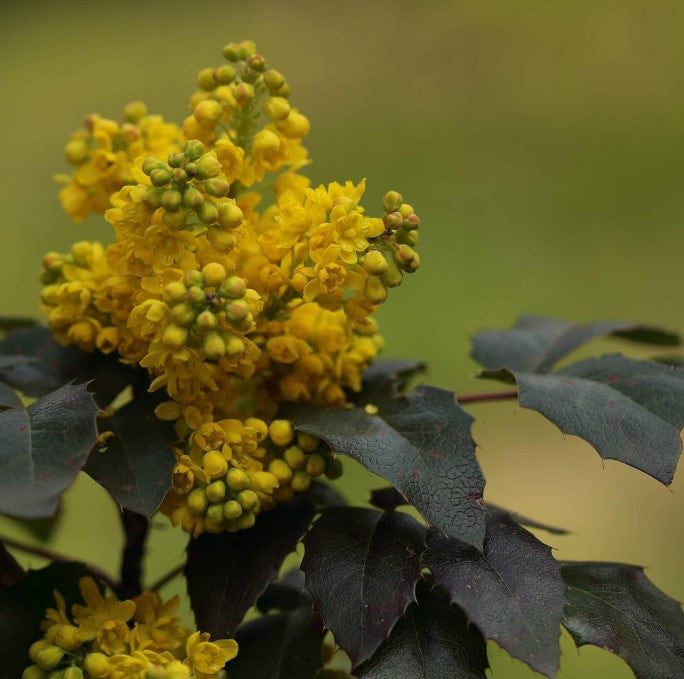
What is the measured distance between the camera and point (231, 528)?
62 centimetres

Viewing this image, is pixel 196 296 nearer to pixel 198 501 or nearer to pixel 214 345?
pixel 214 345

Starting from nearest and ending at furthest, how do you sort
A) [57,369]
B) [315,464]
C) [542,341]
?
[315,464], [57,369], [542,341]

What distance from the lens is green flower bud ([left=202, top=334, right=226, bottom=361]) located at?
0.57 meters

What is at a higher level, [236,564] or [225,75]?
Answer: [225,75]

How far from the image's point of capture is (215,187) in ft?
1.94

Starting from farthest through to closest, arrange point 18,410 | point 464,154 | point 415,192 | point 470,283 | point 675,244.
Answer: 1. point 464,154
2. point 415,192
3. point 675,244
4. point 470,283
5. point 18,410

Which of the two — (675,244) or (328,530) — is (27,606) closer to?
(328,530)

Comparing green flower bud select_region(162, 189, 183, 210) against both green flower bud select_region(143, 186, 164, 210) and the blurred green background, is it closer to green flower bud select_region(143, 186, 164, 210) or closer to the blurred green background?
green flower bud select_region(143, 186, 164, 210)

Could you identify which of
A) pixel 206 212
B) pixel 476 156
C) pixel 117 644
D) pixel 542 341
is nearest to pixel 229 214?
pixel 206 212

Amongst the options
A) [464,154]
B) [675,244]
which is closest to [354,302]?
[675,244]

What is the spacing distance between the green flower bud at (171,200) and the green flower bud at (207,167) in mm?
19

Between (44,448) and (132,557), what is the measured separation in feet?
0.79

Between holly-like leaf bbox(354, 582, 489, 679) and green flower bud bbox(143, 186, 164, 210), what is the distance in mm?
303

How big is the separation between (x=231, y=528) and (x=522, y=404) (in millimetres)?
212
